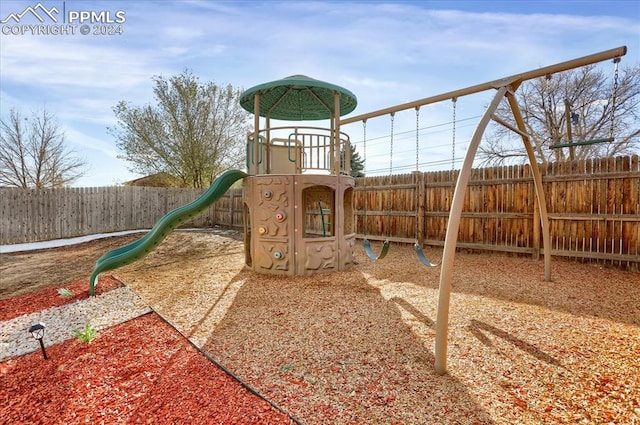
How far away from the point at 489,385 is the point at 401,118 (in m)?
5.04

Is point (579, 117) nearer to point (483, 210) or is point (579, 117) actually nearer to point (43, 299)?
point (483, 210)

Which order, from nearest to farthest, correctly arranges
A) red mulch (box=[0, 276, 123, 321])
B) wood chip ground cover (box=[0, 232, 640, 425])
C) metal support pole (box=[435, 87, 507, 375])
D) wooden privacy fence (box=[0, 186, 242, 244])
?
wood chip ground cover (box=[0, 232, 640, 425])
metal support pole (box=[435, 87, 507, 375])
red mulch (box=[0, 276, 123, 321])
wooden privacy fence (box=[0, 186, 242, 244])

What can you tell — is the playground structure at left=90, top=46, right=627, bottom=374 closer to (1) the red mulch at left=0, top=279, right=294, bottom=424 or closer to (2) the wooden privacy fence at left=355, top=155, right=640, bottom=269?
(2) the wooden privacy fence at left=355, top=155, right=640, bottom=269

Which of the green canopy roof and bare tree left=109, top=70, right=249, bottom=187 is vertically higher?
bare tree left=109, top=70, right=249, bottom=187

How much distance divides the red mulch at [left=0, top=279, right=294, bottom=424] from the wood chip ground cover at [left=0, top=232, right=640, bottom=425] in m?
0.07

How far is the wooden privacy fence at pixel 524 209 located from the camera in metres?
6.14

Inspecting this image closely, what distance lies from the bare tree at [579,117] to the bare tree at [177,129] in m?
15.5

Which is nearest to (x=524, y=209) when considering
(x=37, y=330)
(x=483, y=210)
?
(x=483, y=210)

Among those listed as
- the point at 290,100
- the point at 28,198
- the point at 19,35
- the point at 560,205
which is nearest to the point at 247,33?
the point at 290,100

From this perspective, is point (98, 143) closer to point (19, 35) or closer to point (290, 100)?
point (19, 35)

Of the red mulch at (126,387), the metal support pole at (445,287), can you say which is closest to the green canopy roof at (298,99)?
the metal support pole at (445,287)
